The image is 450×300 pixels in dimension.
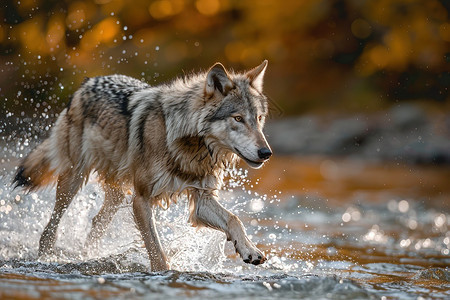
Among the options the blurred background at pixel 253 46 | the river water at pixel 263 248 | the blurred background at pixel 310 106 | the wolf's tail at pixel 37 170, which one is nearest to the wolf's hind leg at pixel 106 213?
the river water at pixel 263 248

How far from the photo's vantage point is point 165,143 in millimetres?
4961

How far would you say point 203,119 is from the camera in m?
4.76

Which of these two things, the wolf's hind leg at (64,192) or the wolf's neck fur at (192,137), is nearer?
the wolf's neck fur at (192,137)

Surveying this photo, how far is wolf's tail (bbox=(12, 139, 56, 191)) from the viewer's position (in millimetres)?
5984

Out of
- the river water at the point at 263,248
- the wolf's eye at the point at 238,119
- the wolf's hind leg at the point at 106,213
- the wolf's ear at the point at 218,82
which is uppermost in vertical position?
the wolf's ear at the point at 218,82

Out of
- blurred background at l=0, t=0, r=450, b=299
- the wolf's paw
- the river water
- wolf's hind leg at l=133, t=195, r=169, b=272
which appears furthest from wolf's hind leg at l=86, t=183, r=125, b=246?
the wolf's paw

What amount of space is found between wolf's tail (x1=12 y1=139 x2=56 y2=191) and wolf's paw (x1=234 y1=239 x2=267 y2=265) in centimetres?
228

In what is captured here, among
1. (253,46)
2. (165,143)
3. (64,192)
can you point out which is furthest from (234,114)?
(253,46)

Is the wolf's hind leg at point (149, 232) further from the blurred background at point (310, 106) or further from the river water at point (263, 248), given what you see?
the blurred background at point (310, 106)

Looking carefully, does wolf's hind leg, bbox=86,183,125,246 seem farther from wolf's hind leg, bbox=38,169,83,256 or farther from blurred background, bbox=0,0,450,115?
blurred background, bbox=0,0,450,115

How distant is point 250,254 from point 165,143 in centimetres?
111

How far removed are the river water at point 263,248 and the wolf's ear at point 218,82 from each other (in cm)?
134

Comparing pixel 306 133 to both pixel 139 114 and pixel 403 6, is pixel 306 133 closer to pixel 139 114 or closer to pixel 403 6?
pixel 403 6

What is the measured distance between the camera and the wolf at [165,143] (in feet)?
15.4
